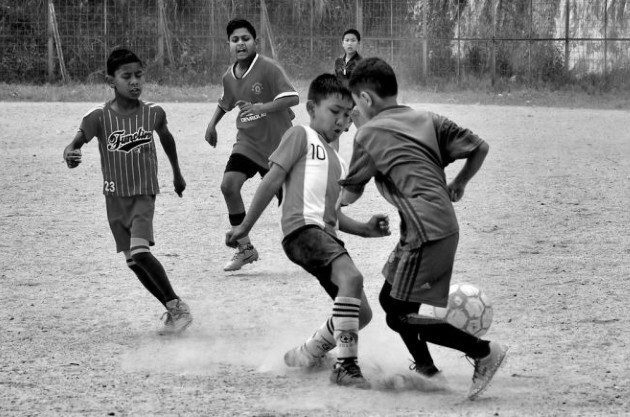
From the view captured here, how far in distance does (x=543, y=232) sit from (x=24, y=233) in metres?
4.12

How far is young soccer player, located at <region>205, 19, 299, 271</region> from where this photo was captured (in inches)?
312

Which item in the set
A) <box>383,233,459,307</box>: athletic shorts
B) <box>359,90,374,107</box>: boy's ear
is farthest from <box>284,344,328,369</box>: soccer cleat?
<box>359,90,374,107</box>: boy's ear

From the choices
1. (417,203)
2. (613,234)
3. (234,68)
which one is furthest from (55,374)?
(613,234)

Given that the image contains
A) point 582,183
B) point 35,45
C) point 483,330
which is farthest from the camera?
point 35,45

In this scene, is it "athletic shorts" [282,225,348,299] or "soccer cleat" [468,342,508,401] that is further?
"athletic shorts" [282,225,348,299]

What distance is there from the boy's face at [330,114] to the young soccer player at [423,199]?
469 mm

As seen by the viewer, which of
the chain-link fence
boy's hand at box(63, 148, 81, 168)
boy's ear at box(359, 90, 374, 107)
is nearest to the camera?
boy's ear at box(359, 90, 374, 107)

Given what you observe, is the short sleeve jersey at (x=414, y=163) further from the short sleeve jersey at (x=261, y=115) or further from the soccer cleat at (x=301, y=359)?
the short sleeve jersey at (x=261, y=115)

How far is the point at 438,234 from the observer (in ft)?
14.9

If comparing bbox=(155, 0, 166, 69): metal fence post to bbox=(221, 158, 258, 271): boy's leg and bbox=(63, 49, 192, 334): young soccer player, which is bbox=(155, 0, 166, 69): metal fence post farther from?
bbox=(63, 49, 192, 334): young soccer player

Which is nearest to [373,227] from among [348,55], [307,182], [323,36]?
[307,182]

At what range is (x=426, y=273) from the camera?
458cm

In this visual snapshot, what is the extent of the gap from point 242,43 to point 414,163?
363 cm

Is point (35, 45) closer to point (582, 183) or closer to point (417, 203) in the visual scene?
point (582, 183)
